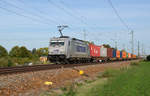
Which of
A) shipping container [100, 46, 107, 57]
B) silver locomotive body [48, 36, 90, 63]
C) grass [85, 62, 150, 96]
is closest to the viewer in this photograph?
grass [85, 62, 150, 96]

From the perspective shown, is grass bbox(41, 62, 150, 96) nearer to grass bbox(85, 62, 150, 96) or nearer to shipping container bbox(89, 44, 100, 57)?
grass bbox(85, 62, 150, 96)

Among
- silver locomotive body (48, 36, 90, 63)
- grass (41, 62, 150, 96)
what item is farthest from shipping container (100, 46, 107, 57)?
grass (41, 62, 150, 96)

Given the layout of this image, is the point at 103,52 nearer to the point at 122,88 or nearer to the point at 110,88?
the point at 122,88

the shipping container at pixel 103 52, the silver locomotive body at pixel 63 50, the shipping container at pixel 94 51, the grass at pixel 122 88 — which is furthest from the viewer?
the shipping container at pixel 103 52

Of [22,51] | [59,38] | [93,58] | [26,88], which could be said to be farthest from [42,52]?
[26,88]

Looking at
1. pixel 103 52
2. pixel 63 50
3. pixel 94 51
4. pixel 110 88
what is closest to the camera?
pixel 110 88

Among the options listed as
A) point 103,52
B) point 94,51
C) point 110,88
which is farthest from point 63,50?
point 103,52

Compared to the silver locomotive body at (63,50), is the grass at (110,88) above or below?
below

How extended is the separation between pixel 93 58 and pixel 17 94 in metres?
30.0

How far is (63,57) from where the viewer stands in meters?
26.0

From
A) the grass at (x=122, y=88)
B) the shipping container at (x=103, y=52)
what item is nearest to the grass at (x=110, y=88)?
the grass at (x=122, y=88)

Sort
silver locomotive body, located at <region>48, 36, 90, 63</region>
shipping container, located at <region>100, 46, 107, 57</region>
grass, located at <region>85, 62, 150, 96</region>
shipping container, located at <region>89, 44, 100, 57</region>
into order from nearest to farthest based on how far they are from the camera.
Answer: grass, located at <region>85, 62, 150, 96</region>, silver locomotive body, located at <region>48, 36, 90, 63</region>, shipping container, located at <region>89, 44, 100, 57</region>, shipping container, located at <region>100, 46, 107, 57</region>

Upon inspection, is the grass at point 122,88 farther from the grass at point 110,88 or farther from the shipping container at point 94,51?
the shipping container at point 94,51

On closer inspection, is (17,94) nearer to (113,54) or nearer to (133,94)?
(133,94)
